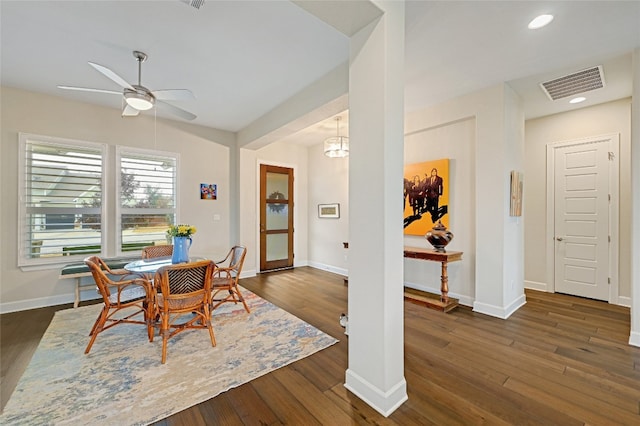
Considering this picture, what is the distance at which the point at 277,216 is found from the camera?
6.07 meters

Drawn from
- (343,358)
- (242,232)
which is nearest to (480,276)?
(343,358)

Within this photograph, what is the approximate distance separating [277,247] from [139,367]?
12.9ft

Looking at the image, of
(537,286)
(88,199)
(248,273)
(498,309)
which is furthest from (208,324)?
(537,286)

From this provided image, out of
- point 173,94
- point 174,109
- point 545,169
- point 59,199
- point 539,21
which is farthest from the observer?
point 545,169

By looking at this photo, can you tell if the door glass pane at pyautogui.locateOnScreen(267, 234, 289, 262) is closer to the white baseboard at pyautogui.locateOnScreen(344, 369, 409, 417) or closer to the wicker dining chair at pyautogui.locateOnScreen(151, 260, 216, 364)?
A: the wicker dining chair at pyautogui.locateOnScreen(151, 260, 216, 364)

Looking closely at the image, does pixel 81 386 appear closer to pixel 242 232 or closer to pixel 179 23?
pixel 179 23

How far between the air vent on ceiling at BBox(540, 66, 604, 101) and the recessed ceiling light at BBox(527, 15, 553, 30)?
4.13 feet

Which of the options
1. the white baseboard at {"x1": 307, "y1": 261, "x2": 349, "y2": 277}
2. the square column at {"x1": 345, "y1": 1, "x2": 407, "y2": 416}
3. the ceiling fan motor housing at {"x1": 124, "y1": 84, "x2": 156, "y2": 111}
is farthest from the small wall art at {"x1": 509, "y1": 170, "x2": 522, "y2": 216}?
the ceiling fan motor housing at {"x1": 124, "y1": 84, "x2": 156, "y2": 111}

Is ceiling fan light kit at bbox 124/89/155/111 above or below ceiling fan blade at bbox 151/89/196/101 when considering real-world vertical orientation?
below

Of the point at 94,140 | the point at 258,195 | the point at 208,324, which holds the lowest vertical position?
the point at 208,324

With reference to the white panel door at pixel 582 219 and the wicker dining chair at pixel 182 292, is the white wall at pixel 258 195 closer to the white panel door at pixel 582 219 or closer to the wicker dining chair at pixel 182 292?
the wicker dining chair at pixel 182 292

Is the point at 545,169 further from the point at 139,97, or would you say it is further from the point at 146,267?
the point at 146,267

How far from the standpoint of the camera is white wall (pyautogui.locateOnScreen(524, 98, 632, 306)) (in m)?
3.59

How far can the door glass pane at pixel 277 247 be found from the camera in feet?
19.4
